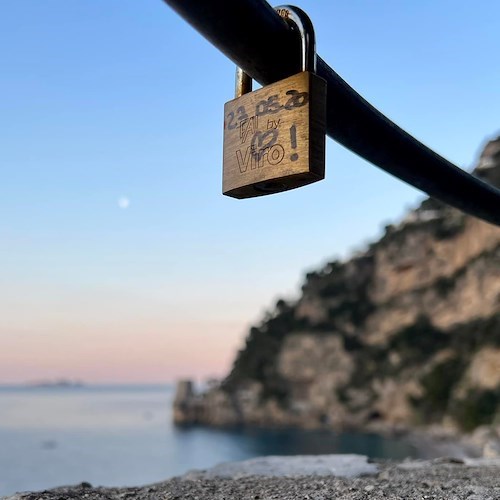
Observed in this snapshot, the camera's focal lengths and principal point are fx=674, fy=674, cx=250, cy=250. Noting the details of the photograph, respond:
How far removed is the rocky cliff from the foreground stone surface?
4157 centimetres

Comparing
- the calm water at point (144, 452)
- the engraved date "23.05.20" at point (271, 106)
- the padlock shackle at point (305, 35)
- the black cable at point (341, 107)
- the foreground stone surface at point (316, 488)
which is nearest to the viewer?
the black cable at point (341, 107)

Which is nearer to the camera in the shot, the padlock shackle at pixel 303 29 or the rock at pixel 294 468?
the padlock shackle at pixel 303 29

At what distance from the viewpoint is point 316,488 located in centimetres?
500

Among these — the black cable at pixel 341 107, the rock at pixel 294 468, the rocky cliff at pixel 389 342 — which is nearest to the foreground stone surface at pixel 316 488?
the rock at pixel 294 468

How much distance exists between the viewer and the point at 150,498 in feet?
15.5

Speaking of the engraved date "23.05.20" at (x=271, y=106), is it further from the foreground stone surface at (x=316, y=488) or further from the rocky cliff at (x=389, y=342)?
the rocky cliff at (x=389, y=342)

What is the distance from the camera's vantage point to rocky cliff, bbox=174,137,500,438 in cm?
5200

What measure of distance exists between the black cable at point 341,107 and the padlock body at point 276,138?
15cm

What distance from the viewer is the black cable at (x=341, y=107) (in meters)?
2.37

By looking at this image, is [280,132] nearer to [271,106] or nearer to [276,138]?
[276,138]

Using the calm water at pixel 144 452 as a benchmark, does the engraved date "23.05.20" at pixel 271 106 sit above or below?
above

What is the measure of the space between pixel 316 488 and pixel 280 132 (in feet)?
11.0


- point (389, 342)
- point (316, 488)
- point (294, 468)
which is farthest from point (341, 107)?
point (389, 342)

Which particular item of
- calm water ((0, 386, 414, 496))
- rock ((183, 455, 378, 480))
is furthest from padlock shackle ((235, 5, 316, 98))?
calm water ((0, 386, 414, 496))
